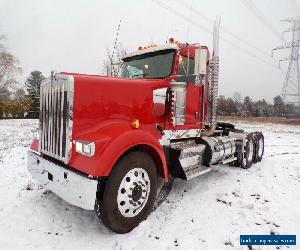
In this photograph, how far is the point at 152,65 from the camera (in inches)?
228

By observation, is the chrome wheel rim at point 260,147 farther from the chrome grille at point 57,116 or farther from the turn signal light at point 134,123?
the chrome grille at point 57,116

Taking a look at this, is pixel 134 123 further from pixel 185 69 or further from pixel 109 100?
pixel 185 69

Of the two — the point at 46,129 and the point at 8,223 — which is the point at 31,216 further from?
the point at 46,129

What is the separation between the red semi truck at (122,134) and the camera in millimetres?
3938

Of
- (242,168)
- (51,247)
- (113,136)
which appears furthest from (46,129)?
(242,168)

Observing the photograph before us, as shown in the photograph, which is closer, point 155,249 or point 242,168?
point 155,249

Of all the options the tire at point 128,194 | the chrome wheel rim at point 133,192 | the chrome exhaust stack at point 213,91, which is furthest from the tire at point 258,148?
the chrome wheel rim at point 133,192

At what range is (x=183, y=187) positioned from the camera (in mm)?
6199

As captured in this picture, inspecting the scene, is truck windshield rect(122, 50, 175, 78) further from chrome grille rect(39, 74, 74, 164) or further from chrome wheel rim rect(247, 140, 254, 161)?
chrome wheel rim rect(247, 140, 254, 161)

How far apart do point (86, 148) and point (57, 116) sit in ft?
2.89

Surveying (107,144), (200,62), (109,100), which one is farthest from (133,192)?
(200,62)

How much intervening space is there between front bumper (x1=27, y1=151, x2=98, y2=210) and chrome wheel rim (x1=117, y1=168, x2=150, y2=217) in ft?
1.69

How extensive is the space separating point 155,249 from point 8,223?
240 cm

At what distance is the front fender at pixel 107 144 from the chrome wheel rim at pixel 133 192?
438mm
